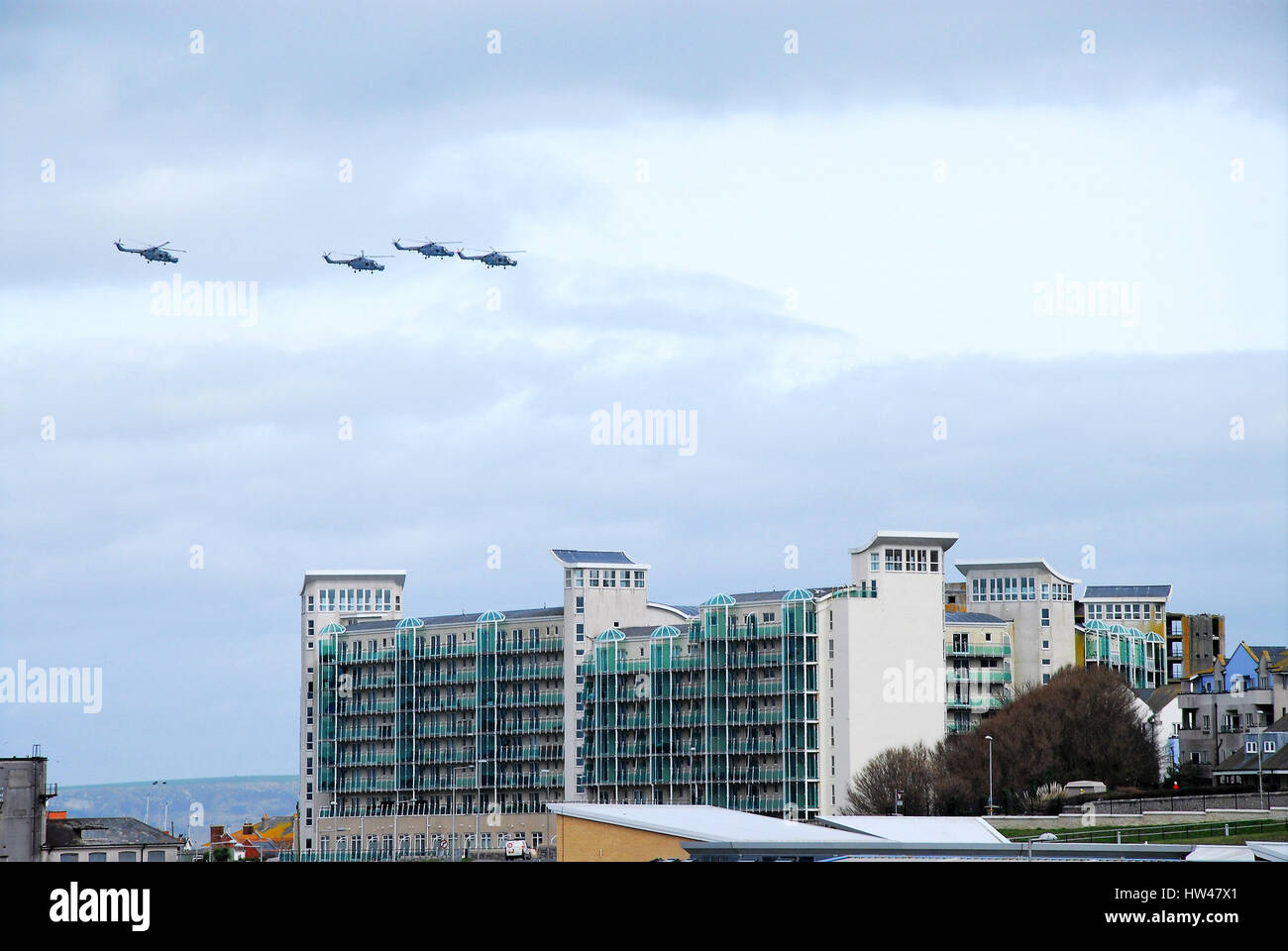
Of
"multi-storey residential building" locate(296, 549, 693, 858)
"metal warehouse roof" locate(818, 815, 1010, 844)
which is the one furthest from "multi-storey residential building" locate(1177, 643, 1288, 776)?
"metal warehouse roof" locate(818, 815, 1010, 844)

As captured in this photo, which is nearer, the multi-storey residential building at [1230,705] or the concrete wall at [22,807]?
the concrete wall at [22,807]

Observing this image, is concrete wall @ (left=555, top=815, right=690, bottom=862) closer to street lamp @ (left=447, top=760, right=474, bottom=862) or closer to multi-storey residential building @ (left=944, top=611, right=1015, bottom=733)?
multi-storey residential building @ (left=944, top=611, right=1015, bottom=733)

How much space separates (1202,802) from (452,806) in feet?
270

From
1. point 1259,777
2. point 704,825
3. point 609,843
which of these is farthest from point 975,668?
point 609,843

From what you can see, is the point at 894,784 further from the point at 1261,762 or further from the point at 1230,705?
the point at 1230,705

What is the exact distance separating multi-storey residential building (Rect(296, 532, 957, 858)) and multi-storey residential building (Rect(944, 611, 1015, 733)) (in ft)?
19.4

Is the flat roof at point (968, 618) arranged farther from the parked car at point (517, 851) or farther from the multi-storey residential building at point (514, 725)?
the parked car at point (517, 851)

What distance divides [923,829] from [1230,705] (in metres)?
84.9

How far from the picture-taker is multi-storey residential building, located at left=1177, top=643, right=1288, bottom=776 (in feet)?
602

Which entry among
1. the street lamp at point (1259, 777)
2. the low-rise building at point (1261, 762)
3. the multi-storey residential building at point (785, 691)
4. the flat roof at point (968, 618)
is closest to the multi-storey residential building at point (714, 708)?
the multi-storey residential building at point (785, 691)

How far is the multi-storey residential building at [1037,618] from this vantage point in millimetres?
191375

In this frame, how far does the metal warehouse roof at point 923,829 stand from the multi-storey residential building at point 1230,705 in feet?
228

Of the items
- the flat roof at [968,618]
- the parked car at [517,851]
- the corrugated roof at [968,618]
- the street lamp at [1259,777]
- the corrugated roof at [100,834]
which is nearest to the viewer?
the corrugated roof at [100,834]
